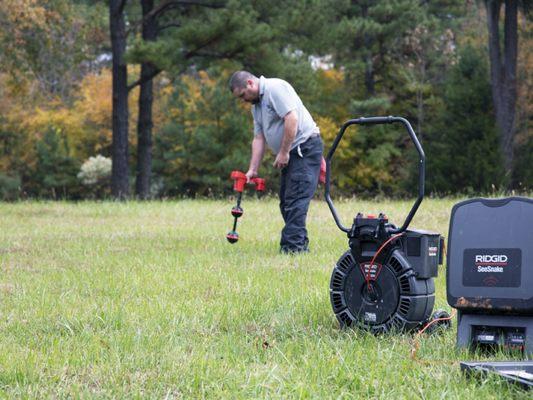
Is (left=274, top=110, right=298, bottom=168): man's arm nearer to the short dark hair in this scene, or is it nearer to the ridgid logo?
the short dark hair

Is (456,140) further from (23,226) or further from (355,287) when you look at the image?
(355,287)

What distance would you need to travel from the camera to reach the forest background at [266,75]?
23391 mm

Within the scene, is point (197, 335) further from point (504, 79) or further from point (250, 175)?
point (504, 79)

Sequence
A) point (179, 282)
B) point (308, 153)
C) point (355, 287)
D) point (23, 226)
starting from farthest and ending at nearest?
point (23, 226)
point (308, 153)
point (179, 282)
point (355, 287)

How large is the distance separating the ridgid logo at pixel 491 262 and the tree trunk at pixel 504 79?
25252mm

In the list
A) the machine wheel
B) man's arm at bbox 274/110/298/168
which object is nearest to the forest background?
man's arm at bbox 274/110/298/168

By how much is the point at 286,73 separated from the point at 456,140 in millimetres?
8444

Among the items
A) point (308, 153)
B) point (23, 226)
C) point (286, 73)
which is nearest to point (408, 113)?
point (286, 73)

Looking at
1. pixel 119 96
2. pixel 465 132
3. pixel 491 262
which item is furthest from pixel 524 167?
pixel 491 262

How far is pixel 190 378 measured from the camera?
136 inches

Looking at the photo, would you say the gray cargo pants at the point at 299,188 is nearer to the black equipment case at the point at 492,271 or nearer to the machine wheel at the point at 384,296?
the machine wheel at the point at 384,296

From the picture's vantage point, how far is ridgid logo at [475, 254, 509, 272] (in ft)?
12.4

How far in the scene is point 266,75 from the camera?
2361 centimetres

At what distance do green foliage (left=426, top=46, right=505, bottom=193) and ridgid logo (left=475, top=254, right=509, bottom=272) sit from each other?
25.5 m
